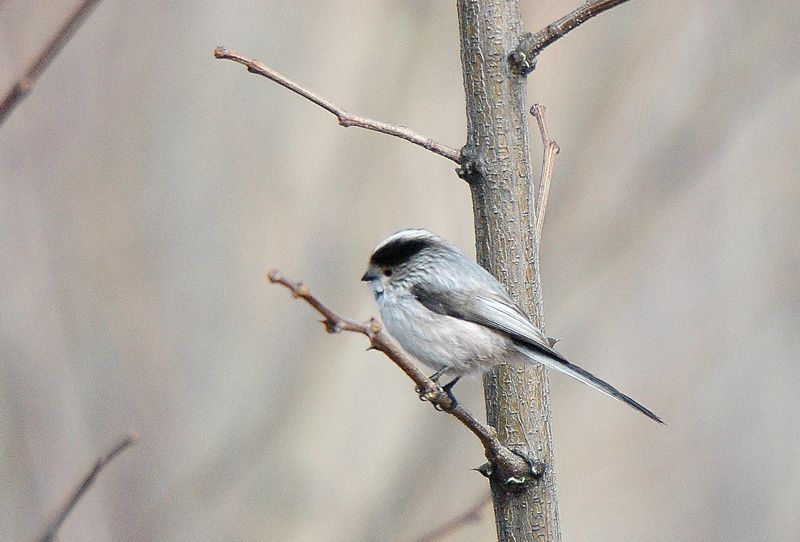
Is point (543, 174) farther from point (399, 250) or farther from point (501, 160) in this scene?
point (399, 250)

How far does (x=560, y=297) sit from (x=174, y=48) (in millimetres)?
2444

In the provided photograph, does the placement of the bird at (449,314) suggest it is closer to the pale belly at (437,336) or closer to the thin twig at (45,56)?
the pale belly at (437,336)

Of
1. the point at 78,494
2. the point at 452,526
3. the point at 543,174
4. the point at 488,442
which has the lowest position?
the point at 78,494

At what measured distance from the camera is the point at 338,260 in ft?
13.5

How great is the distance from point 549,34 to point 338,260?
2.42 m

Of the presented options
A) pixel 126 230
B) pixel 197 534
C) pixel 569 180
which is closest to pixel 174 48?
pixel 126 230

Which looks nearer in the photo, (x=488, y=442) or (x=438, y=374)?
(x=488, y=442)

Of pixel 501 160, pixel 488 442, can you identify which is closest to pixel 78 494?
pixel 488 442

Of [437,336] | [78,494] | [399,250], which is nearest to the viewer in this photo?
[78,494]

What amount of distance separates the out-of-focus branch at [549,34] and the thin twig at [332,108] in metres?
0.24

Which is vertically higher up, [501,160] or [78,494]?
[501,160]

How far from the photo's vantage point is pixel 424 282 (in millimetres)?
2643

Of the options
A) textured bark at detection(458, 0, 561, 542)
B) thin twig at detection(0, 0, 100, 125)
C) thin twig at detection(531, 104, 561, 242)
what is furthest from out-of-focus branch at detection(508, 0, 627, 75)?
thin twig at detection(0, 0, 100, 125)

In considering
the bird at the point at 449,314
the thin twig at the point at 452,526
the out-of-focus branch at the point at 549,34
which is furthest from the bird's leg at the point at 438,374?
the out-of-focus branch at the point at 549,34
